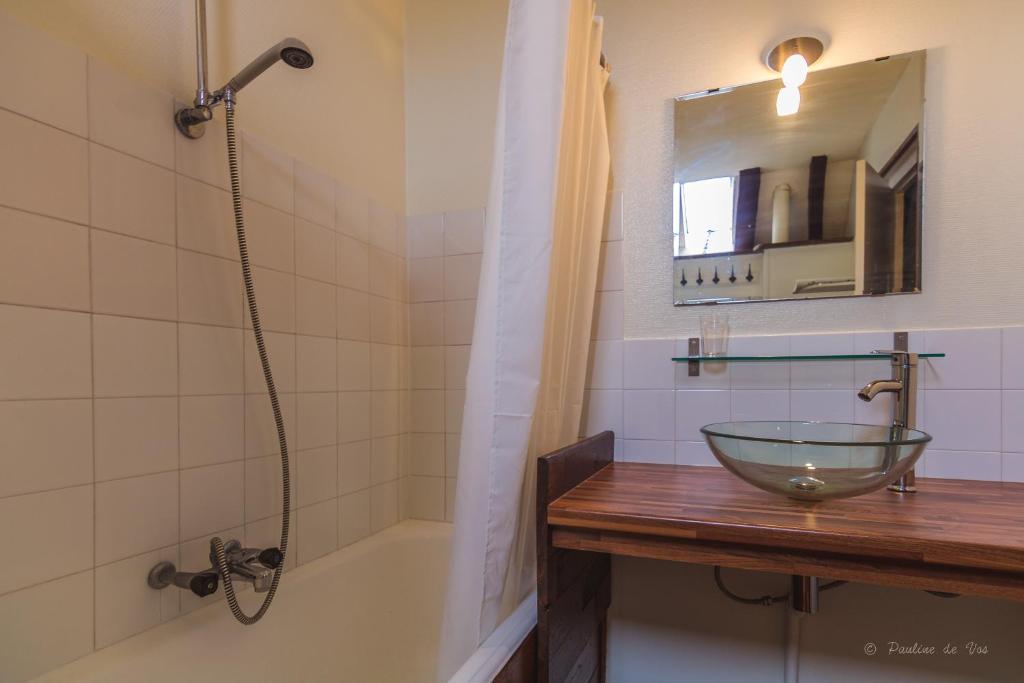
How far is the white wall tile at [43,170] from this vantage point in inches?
30.5

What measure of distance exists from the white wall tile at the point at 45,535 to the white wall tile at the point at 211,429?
0.61ft

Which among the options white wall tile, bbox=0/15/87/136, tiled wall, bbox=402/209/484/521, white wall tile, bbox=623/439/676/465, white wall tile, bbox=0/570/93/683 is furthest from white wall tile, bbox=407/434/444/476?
white wall tile, bbox=0/15/87/136

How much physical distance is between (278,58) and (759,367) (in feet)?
4.35

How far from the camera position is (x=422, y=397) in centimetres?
169

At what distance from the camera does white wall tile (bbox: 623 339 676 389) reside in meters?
1.41

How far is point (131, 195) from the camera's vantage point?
3.06 ft

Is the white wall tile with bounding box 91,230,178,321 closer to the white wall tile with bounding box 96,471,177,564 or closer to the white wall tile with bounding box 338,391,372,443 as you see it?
the white wall tile with bounding box 96,471,177,564

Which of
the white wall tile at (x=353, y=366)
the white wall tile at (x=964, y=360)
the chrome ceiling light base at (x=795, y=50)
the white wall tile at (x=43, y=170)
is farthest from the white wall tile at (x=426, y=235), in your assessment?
the white wall tile at (x=964, y=360)

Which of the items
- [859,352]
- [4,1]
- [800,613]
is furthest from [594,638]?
[4,1]

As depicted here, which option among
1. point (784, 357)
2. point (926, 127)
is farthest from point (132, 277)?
point (926, 127)

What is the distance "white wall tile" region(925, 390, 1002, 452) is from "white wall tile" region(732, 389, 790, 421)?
→ 1.00ft

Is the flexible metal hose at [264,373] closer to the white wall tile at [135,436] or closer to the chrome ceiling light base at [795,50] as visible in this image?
the white wall tile at [135,436]

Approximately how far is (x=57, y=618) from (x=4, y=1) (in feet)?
3.22

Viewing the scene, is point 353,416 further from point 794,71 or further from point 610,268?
point 794,71
